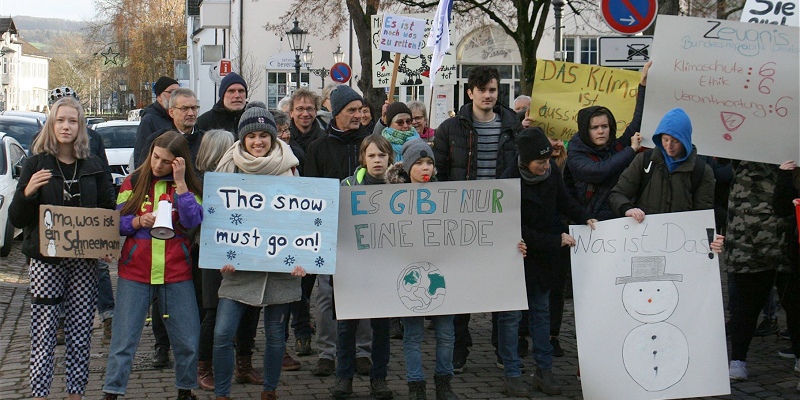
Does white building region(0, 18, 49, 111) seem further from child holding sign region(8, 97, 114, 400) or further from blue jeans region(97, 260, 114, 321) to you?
child holding sign region(8, 97, 114, 400)

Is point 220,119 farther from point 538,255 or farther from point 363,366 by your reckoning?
point 538,255

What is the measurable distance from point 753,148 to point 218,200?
12.2ft

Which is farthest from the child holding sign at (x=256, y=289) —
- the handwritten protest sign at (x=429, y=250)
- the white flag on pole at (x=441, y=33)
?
the white flag on pole at (x=441, y=33)

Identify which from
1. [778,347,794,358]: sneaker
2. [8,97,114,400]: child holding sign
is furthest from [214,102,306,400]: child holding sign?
[778,347,794,358]: sneaker

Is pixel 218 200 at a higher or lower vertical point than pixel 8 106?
lower

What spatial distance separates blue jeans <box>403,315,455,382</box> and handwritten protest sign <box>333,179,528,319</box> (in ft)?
0.27

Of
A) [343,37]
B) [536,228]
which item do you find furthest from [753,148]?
[343,37]

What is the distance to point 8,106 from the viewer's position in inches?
5020

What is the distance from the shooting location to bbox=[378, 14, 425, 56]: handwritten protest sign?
1230 cm

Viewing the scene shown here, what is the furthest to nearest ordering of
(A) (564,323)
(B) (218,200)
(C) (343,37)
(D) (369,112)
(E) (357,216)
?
(C) (343,37) → (D) (369,112) → (A) (564,323) → (E) (357,216) → (B) (218,200)

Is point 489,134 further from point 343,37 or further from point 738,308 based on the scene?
point 343,37

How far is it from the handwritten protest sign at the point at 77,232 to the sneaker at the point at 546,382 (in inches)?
114

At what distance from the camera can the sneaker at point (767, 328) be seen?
907 cm

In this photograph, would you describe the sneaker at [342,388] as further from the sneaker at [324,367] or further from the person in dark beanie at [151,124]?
the person in dark beanie at [151,124]
